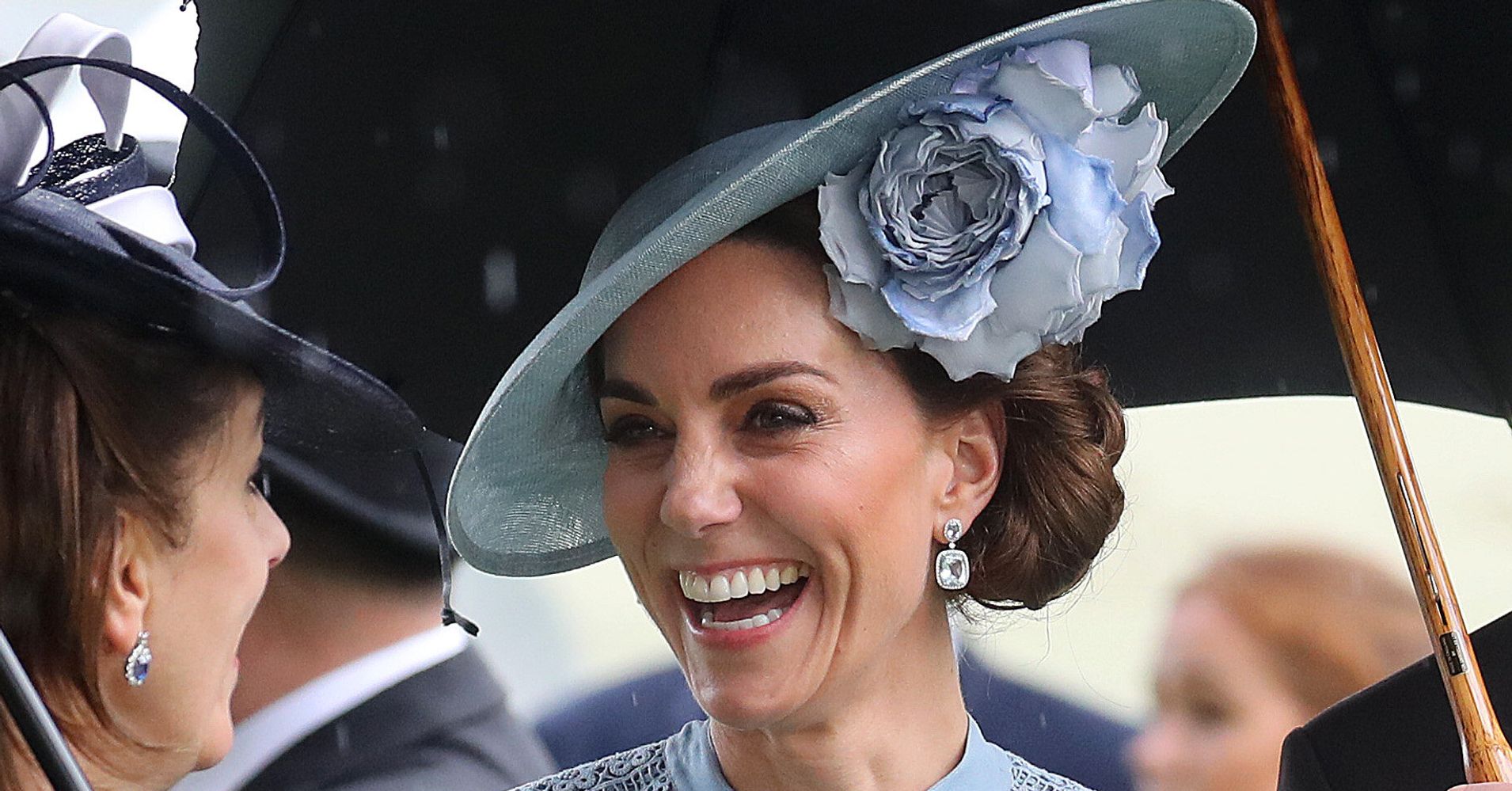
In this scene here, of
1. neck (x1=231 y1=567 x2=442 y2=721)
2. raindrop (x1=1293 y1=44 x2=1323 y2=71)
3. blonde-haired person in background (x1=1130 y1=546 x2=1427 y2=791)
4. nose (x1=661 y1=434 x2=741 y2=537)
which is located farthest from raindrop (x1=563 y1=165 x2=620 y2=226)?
blonde-haired person in background (x1=1130 y1=546 x2=1427 y2=791)

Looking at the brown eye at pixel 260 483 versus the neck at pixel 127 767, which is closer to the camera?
the neck at pixel 127 767

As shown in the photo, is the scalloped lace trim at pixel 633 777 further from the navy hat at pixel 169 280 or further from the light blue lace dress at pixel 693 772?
the navy hat at pixel 169 280

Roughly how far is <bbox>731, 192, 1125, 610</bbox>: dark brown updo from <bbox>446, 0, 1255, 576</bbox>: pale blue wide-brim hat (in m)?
0.26

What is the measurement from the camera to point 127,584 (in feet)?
6.15

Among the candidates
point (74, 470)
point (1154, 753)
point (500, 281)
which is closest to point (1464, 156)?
point (1154, 753)

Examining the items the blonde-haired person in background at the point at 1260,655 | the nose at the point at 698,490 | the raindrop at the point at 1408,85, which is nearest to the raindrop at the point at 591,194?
the nose at the point at 698,490

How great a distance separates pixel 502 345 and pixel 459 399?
0.08 metres

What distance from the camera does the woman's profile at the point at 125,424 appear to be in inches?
68.6

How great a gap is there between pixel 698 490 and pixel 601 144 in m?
0.53

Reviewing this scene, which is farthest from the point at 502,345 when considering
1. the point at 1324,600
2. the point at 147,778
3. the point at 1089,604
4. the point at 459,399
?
the point at 1324,600

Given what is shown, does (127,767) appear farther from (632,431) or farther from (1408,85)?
(1408,85)

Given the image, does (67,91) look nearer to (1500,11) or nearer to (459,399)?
(459,399)

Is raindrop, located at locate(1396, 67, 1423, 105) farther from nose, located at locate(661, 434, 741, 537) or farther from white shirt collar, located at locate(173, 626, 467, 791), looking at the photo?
white shirt collar, located at locate(173, 626, 467, 791)

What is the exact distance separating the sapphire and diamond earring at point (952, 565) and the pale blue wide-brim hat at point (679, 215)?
365 millimetres
